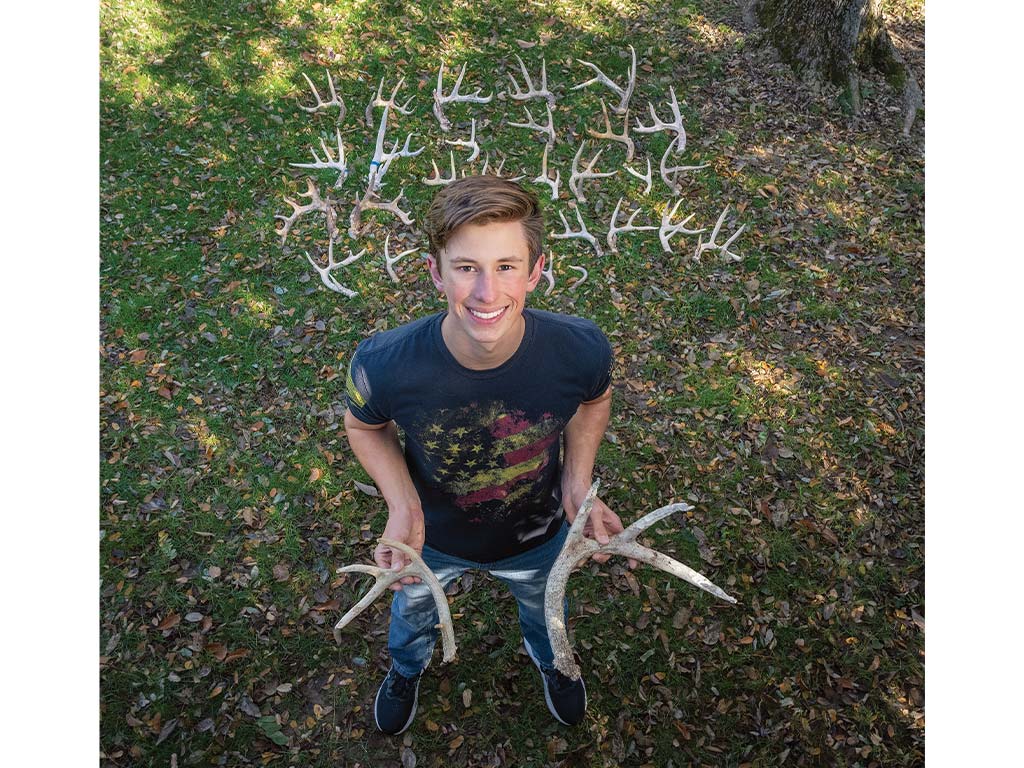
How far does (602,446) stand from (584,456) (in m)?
2.32

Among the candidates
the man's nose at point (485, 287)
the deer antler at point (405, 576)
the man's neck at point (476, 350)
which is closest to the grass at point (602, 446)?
the deer antler at point (405, 576)

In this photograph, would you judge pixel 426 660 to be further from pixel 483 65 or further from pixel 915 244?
pixel 483 65

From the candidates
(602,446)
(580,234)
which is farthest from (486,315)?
(580,234)

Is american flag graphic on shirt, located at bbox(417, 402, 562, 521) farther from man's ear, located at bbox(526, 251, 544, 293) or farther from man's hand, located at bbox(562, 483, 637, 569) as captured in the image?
man's ear, located at bbox(526, 251, 544, 293)

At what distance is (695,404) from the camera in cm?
521

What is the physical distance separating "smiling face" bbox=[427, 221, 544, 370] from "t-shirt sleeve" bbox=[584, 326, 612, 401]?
37 cm

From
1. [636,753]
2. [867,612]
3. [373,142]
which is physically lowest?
[636,753]

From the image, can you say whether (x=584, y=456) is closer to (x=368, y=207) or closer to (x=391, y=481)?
(x=391, y=481)

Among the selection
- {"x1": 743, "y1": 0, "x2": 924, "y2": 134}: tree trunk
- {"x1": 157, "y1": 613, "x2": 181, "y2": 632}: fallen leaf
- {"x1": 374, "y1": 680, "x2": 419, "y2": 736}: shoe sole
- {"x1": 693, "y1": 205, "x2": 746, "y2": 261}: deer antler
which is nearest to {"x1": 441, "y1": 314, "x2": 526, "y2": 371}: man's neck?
{"x1": 374, "y1": 680, "x2": 419, "y2": 736}: shoe sole

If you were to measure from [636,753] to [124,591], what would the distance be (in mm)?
3118

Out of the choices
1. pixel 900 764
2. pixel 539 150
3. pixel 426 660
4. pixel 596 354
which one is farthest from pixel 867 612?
pixel 539 150

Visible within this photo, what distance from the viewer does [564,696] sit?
353cm

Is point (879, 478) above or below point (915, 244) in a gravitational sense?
below

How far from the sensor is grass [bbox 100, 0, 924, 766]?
149 inches
